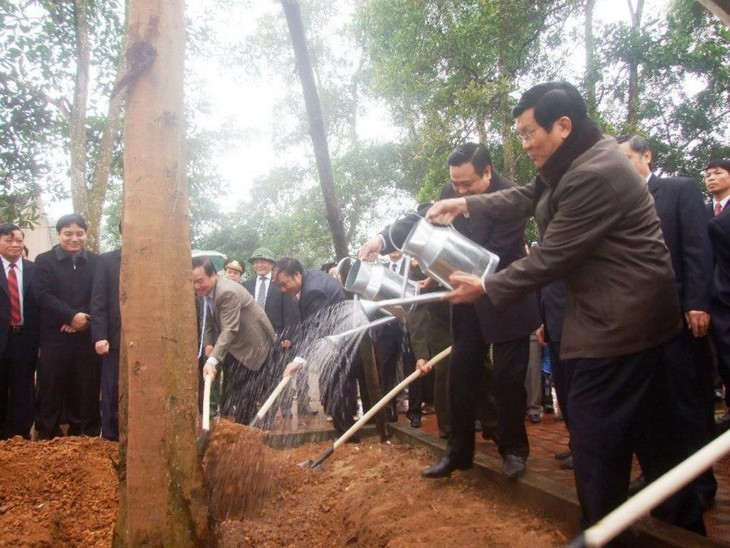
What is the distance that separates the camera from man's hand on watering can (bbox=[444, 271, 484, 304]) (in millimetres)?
2621

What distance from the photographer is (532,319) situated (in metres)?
3.35

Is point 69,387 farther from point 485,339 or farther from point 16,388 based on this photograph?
point 485,339

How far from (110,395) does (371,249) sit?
119 inches

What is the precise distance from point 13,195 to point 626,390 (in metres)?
10.2

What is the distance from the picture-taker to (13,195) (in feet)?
31.7

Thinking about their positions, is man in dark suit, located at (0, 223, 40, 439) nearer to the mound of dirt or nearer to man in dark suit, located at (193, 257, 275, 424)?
the mound of dirt

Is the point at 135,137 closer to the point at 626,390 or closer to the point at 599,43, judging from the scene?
the point at 626,390

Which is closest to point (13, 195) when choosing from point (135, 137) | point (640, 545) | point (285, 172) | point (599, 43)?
point (135, 137)

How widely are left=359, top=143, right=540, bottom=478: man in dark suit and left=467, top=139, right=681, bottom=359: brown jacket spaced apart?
88cm

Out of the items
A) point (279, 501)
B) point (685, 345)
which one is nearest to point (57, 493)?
point (279, 501)

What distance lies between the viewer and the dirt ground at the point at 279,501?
2949 millimetres

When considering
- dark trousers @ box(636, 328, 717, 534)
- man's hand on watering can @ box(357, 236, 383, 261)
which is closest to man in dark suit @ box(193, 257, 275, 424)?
man's hand on watering can @ box(357, 236, 383, 261)

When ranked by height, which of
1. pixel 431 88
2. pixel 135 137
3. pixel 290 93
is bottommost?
pixel 135 137

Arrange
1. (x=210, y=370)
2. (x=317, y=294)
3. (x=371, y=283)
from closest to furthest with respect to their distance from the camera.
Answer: (x=371, y=283)
(x=210, y=370)
(x=317, y=294)
